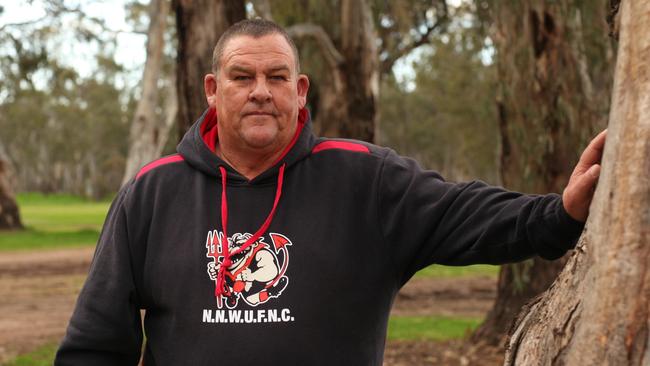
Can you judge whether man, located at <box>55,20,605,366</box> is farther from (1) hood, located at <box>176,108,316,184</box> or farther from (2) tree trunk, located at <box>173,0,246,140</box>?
(2) tree trunk, located at <box>173,0,246,140</box>

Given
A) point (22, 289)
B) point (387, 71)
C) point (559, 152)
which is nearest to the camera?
point (559, 152)

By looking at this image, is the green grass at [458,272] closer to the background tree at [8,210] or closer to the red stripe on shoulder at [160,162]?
the red stripe on shoulder at [160,162]

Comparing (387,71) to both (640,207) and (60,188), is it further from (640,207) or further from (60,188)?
(60,188)

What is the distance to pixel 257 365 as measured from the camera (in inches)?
100

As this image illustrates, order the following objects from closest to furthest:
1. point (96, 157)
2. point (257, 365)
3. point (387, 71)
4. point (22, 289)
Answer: point (257, 365) → point (22, 289) → point (387, 71) → point (96, 157)

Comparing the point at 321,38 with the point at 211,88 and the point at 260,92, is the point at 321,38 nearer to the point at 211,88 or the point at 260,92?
the point at 211,88

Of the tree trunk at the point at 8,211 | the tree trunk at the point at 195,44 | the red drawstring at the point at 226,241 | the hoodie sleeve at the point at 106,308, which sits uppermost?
the tree trunk at the point at 195,44

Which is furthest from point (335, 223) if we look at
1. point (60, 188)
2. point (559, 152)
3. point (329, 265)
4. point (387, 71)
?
point (60, 188)

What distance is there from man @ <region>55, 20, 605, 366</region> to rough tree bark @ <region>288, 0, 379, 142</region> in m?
8.80

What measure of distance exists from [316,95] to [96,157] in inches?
1693

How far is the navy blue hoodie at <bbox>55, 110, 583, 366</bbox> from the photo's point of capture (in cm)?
254

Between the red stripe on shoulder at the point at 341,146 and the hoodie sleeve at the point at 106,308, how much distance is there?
571 millimetres

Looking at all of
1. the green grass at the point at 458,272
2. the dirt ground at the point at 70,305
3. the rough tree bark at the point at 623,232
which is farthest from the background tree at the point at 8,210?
the rough tree bark at the point at 623,232

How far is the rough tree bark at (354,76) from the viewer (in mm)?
11641
